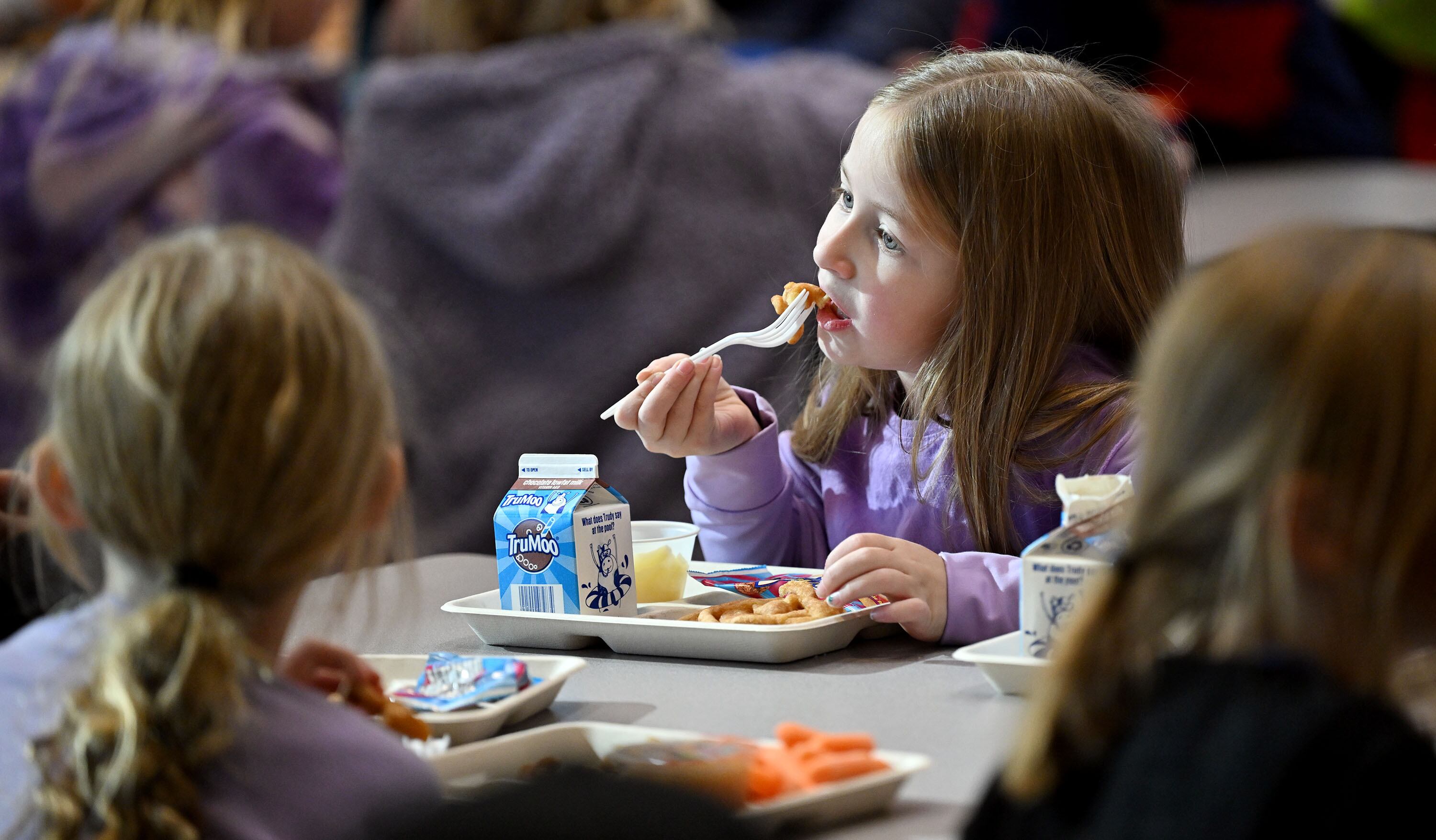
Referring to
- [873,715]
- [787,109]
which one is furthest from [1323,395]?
[787,109]

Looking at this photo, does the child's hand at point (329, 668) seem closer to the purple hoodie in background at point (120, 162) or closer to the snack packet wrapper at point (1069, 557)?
the snack packet wrapper at point (1069, 557)

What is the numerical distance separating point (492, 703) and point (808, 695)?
24 centimetres

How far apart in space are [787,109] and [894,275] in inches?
41.9

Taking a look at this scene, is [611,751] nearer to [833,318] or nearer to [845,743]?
[845,743]

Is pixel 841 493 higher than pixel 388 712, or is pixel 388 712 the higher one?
pixel 388 712

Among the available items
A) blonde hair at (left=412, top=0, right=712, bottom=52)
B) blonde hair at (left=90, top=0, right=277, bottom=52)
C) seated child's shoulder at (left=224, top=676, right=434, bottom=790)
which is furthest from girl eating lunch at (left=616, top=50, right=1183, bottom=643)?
blonde hair at (left=90, top=0, right=277, bottom=52)

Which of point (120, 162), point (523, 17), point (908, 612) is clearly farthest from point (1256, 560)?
point (120, 162)

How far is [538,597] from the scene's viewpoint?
1286mm

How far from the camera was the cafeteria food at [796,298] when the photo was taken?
1.56m

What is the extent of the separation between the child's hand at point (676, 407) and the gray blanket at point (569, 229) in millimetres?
662

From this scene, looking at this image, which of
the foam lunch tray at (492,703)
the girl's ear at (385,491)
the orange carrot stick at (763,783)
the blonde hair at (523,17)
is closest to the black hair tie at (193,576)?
the girl's ear at (385,491)

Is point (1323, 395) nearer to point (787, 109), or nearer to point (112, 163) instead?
point (787, 109)

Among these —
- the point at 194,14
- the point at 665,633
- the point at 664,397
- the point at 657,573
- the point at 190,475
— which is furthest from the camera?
the point at 194,14

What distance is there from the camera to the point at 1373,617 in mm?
714
